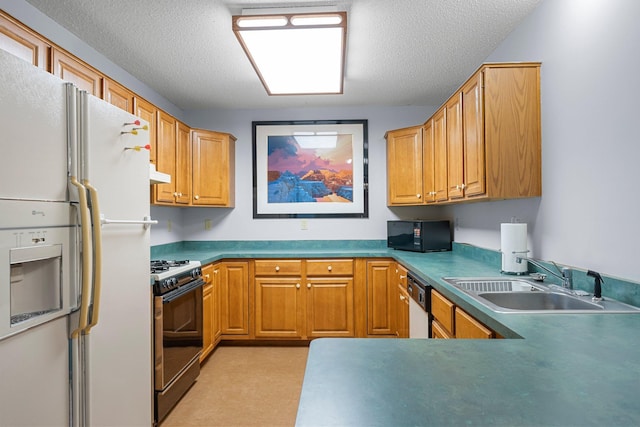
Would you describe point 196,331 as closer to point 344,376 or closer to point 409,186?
point 344,376

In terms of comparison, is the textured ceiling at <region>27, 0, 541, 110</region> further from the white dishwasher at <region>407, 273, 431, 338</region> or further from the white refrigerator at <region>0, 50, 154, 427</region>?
the white dishwasher at <region>407, 273, 431, 338</region>

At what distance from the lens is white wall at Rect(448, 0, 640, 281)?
1.39 metres

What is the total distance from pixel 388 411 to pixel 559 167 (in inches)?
70.0

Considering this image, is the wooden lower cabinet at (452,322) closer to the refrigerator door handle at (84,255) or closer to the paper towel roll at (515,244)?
the paper towel roll at (515,244)

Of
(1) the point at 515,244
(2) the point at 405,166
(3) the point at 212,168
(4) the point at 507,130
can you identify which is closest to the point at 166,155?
(3) the point at 212,168

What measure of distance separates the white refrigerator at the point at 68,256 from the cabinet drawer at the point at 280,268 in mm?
1504

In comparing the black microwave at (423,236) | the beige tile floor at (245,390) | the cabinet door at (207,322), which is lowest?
the beige tile floor at (245,390)

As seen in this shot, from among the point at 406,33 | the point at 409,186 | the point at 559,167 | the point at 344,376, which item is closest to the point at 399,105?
the point at 409,186

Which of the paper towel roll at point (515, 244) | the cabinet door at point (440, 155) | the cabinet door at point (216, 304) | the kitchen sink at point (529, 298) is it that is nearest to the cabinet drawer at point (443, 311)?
the kitchen sink at point (529, 298)

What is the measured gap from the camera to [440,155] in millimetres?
2805

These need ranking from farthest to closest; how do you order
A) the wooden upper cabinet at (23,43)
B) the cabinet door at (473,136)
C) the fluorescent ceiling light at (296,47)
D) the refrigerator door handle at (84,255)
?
the cabinet door at (473,136) → the fluorescent ceiling light at (296,47) → the wooden upper cabinet at (23,43) → the refrigerator door handle at (84,255)

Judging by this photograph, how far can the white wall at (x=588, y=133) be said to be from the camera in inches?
54.8

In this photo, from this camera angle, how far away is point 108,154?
1546 millimetres

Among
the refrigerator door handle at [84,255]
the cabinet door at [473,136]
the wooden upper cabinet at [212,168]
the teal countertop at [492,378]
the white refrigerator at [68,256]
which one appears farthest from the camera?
the wooden upper cabinet at [212,168]
